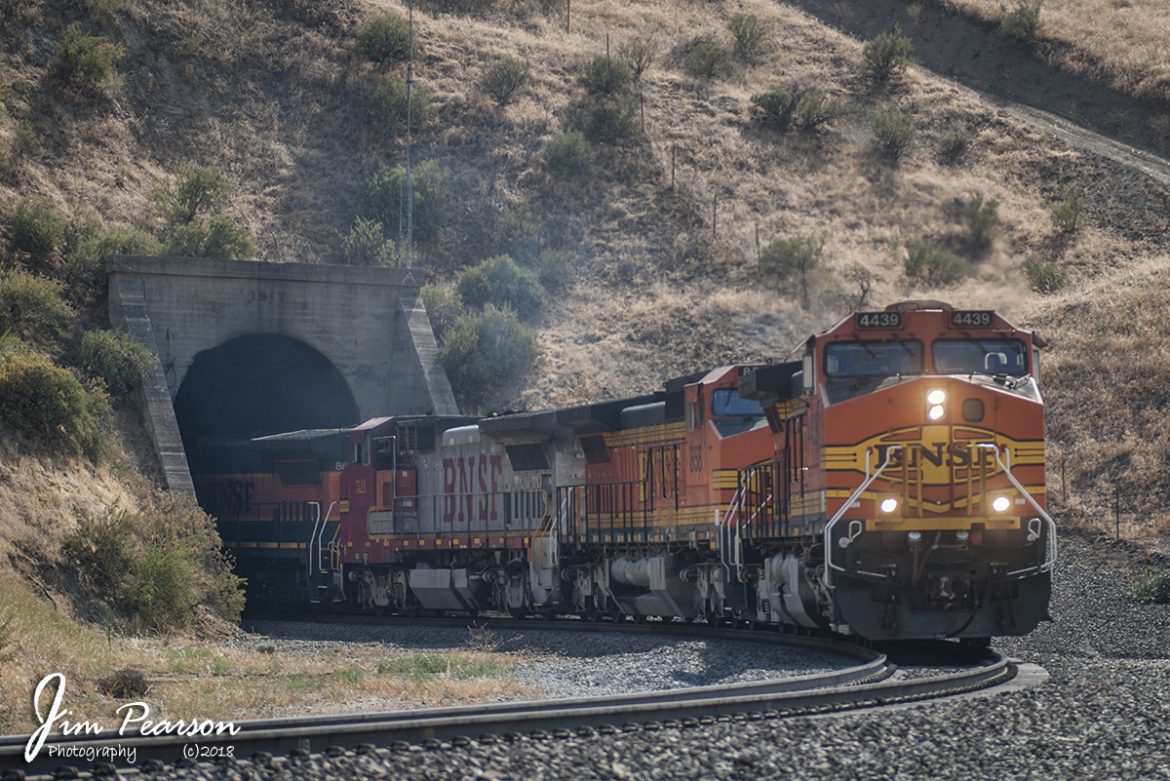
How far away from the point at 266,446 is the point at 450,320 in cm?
1653

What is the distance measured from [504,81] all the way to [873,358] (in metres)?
48.3

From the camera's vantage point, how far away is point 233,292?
36656mm

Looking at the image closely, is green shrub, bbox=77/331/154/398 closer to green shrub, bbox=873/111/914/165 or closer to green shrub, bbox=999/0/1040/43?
green shrub, bbox=873/111/914/165

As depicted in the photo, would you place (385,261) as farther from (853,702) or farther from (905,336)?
(853,702)

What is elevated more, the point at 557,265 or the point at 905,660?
the point at 557,265

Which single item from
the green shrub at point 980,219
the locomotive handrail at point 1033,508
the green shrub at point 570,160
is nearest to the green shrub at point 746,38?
the green shrub at point 570,160

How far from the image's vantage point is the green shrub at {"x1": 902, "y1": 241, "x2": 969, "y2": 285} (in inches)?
2114

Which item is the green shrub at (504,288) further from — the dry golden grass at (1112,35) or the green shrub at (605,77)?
the dry golden grass at (1112,35)

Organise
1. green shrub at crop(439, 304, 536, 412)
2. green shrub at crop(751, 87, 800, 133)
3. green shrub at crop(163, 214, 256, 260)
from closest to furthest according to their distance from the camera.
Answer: green shrub at crop(163, 214, 256, 260), green shrub at crop(439, 304, 536, 412), green shrub at crop(751, 87, 800, 133)

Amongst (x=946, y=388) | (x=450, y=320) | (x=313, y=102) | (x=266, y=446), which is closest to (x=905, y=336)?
(x=946, y=388)

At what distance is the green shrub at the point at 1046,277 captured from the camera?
5072 cm

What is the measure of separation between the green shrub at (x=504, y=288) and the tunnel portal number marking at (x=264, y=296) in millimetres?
14048

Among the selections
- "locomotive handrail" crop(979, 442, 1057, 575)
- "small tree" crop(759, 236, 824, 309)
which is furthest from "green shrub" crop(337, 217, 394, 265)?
"locomotive handrail" crop(979, 442, 1057, 575)

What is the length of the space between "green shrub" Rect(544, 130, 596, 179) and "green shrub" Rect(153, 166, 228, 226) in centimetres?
1417
